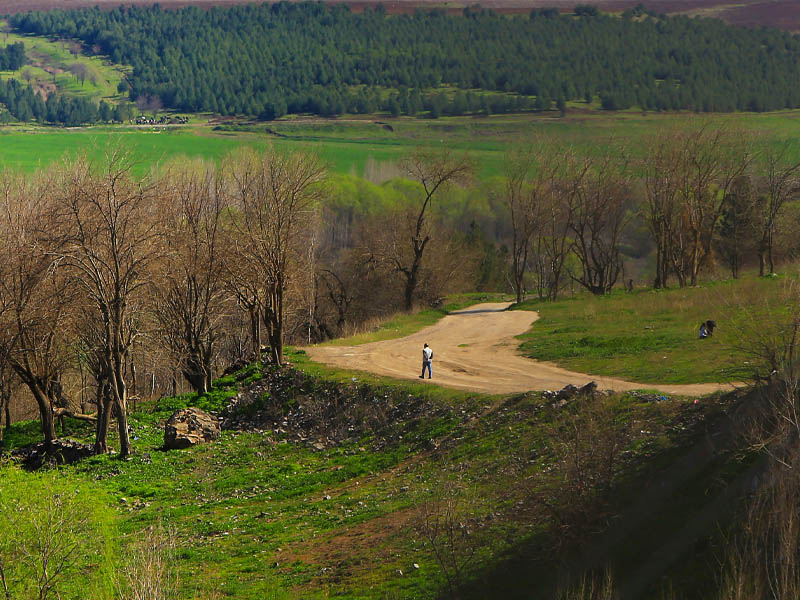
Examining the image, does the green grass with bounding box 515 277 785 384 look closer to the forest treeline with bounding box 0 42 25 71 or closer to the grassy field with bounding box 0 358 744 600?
the grassy field with bounding box 0 358 744 600

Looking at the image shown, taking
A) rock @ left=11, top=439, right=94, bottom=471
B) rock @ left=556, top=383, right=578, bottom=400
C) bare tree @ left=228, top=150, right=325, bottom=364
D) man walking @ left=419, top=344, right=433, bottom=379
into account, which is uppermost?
bare tree @ left=228, top=150, right=325, bottom=364

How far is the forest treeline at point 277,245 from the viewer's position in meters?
34.9

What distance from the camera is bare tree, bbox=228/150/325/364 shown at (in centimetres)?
3925

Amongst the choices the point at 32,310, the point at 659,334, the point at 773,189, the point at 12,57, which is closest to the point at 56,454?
the point at 32,310

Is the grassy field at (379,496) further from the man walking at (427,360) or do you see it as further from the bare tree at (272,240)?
the bare tree at (272,240)

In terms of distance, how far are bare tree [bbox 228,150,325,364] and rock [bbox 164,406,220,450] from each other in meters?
4.77

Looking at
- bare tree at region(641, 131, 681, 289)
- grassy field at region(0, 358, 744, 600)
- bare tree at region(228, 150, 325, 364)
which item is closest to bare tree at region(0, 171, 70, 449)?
grassy field at region(0, 358, 744, 600)

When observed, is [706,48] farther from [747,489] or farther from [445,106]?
[747,489]

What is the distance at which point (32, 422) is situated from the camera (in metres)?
40.8

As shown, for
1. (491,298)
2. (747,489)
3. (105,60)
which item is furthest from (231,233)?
(105,60)

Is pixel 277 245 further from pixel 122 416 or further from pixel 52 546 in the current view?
pixel 52 546

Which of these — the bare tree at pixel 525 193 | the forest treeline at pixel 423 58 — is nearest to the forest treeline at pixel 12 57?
the forest treeline at pixel 423 58

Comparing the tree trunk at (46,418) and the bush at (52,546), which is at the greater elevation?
the bush at (52,546)

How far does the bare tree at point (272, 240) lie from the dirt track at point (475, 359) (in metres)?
3.14
